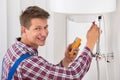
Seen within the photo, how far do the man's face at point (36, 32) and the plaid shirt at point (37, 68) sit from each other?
5cm

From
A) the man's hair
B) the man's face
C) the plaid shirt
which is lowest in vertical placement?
the plaid shirt

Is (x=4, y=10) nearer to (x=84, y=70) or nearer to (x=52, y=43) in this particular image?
(x=52, y=43)

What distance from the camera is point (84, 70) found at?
1239 mm

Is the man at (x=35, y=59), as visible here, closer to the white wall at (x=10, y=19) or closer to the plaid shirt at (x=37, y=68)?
the plaid shirt at (x=37, y=68)

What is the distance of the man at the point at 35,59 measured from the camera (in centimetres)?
116

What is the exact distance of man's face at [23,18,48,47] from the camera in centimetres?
123

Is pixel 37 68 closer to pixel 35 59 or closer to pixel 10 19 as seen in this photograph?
pixel 35 59

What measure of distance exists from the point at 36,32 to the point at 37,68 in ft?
0.60

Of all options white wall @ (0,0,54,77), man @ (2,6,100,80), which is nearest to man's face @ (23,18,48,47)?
man @ (2,6,100,80)

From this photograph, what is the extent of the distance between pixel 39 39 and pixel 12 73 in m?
0.21

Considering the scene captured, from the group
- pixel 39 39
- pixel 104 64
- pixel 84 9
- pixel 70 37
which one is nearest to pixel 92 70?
pixel 104 64

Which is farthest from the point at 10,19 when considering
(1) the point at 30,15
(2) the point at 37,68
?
(2) the point at 37,68

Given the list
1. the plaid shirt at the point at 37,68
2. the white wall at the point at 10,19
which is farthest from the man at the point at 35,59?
the white wall at the point at 10,19

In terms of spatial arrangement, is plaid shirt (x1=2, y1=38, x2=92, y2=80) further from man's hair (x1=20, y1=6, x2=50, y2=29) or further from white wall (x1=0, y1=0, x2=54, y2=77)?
white wall (x1=0, y1=0, x2=54, y2=77)
